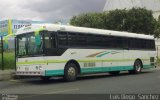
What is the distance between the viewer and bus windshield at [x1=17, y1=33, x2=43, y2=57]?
63.4ft

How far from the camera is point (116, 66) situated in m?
24.3

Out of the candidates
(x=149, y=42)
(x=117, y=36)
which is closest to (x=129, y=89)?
(x=117, y=36)

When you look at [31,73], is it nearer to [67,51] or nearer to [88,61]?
[67,51]

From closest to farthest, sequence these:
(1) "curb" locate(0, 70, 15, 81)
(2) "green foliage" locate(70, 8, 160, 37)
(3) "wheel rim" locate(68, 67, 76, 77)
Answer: (3) "wheel rim" locate(68, 67, 76, 77) → (1) "curb" locate(0, 70, 15, 81) → (2) "green foliage" locate(70, 8, 160, 37)

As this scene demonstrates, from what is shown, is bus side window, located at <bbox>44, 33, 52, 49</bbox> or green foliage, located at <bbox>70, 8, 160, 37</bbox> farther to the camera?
green foliage, located at <bbox>70, 8, 160, 37</bbox>

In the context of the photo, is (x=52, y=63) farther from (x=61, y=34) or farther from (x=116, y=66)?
(x=116, y=66)

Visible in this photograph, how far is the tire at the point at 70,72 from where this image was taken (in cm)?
2002

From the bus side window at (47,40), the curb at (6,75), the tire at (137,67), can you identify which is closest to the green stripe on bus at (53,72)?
the bus side window at (47,40)

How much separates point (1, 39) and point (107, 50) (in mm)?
6211

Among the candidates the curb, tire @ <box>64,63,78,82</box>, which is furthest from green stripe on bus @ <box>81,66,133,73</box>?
the curb

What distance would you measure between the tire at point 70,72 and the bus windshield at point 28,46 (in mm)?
1747

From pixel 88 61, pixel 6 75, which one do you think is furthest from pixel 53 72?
pixel 6 75

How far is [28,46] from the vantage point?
1983 cm

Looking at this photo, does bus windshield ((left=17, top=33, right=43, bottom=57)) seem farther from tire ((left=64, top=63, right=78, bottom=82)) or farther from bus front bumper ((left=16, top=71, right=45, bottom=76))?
tire ((left=64, top=63, right=78, bottom=82))
